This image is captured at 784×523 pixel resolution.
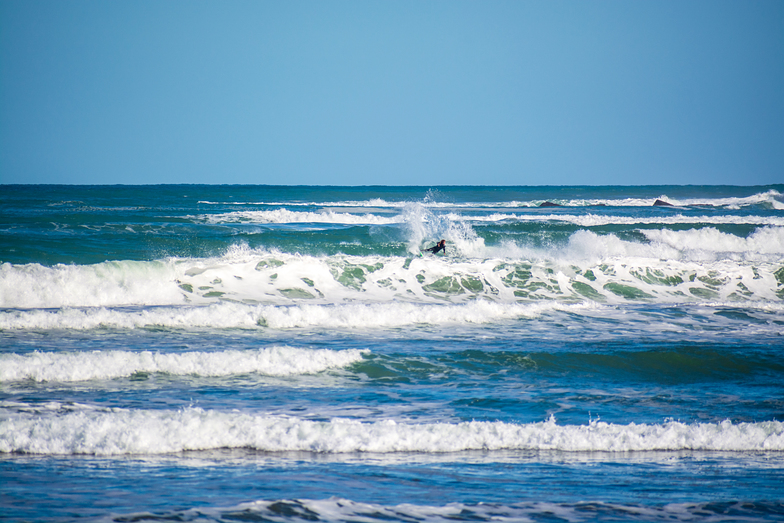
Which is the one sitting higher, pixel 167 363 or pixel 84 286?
pixel 84 286

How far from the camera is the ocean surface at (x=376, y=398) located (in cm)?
416

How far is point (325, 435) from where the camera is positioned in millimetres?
5398

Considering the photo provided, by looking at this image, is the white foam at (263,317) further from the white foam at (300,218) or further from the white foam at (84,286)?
the white foam at (300,218)

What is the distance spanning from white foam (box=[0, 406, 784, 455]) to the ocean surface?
21 millimetres

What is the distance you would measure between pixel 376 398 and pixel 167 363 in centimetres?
286

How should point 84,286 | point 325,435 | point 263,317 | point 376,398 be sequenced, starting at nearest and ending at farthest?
point 325,435
point 376,398
point 263,317
point 84,286

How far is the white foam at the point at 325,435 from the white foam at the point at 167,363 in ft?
4.71

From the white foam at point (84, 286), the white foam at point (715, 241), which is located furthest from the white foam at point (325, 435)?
the white foam at point (715, 241)

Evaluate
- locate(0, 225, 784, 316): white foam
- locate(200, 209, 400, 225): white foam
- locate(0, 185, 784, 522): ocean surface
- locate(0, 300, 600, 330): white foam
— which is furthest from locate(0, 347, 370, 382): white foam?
locate(200, 209, 400, 225): white foam

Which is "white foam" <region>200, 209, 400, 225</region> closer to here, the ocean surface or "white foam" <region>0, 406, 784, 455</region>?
the ocean surface

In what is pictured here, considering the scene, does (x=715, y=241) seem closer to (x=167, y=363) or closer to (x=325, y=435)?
(x=167, y=363)

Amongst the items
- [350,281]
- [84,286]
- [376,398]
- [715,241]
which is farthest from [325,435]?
[715,241]

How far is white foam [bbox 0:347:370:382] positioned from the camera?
7.24 m

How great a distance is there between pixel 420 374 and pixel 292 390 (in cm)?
174
